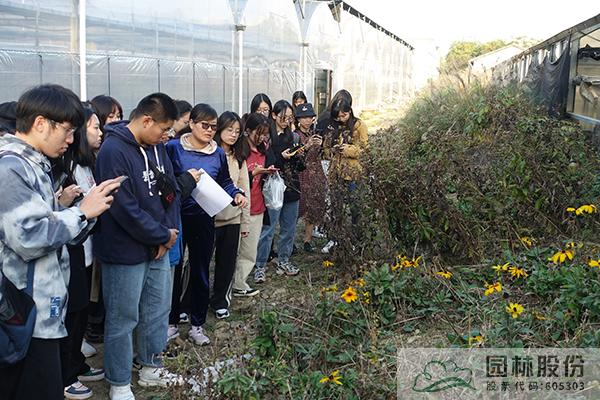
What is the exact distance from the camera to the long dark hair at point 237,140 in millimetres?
4367

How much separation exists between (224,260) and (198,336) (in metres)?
0.58

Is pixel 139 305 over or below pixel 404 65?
below

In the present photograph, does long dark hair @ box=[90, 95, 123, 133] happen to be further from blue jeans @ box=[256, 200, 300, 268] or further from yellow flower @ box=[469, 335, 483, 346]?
yellow flower @ box=[469, 335, 483, 346]

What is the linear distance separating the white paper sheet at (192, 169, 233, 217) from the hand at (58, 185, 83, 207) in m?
0.96

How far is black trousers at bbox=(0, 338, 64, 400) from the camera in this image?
225 cm

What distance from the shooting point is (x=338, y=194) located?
480cm

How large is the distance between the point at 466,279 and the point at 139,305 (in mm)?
2094

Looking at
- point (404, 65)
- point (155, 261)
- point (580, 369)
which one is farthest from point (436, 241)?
point (404, 65)

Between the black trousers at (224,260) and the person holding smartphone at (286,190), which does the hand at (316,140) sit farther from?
the black trousers at (224,260)

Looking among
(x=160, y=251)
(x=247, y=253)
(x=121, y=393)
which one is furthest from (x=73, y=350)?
(x=247, y=253)

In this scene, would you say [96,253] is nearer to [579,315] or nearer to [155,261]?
[155,261]

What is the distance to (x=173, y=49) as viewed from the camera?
27.6ft

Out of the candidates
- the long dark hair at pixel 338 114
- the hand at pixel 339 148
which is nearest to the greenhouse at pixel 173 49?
the long dark hair at pixel 338 114

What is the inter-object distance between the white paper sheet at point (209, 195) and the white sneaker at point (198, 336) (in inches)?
30.8
